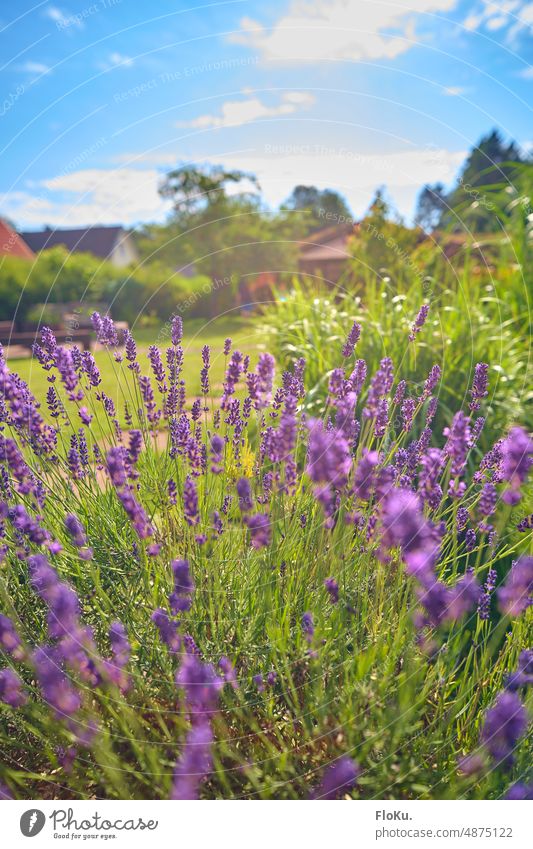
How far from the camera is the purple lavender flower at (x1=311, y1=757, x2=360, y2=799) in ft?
5.99

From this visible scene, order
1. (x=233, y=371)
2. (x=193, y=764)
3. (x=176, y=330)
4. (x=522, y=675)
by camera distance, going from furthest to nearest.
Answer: (x=176, y=330) < (x=233, y=371) < (x=522, y=675) < (x=193, y=764)

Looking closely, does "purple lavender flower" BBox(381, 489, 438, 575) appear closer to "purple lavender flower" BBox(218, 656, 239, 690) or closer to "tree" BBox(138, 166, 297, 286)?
"purple lavender flower" BBox(218, 656, 239, 690)

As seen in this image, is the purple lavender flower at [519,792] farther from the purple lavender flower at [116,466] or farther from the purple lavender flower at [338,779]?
the purple lavender flower at [116,466]

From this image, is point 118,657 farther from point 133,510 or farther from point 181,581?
point 133,510

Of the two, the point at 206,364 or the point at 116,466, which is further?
the point at 206,364

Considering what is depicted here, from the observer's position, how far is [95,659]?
1780 millimetres

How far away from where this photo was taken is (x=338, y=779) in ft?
6.07

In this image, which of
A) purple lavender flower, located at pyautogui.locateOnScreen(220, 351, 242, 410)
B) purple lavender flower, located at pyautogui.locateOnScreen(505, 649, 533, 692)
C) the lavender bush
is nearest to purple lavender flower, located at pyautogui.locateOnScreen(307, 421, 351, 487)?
the lavender bush

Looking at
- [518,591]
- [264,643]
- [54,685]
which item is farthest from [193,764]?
[518,591]

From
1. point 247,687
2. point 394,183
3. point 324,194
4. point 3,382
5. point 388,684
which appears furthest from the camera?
point 324,194

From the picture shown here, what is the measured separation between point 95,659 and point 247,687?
2.16 ft

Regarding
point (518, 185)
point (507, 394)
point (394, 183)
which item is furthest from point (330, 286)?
point (394, 183)

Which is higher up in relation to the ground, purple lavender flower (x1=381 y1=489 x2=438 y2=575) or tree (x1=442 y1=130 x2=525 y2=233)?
tree (x1=442 y1=130 x2=525 y2=233)
